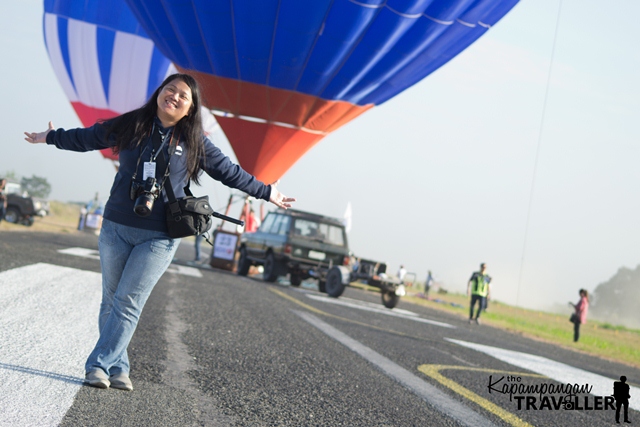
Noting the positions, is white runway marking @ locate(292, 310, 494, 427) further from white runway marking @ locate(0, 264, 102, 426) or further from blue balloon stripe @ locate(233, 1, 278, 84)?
blue balloon stripe @ locate(233, 1, 278, 84)

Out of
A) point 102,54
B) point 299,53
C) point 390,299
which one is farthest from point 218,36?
point 102,54

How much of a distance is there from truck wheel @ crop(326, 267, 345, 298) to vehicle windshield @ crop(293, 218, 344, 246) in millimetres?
1798

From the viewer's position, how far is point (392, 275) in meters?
20.3

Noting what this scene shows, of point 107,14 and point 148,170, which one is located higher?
point 107,14

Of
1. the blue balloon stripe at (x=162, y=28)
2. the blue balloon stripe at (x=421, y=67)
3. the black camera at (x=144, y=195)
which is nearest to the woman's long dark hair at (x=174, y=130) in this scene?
the black camera at (x=144, y=195)

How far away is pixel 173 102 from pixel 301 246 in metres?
16.7

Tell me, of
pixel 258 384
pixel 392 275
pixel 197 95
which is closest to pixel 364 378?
pixel 258 384

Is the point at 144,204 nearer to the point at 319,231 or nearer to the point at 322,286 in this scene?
the point at 319,231

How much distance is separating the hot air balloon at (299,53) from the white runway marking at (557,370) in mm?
6970

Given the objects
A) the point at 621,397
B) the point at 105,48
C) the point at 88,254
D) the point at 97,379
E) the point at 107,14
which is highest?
the point at 107,14

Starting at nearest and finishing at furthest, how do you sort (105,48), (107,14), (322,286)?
(322,286), (107,14), (105,48)

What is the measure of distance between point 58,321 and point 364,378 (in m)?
2.66

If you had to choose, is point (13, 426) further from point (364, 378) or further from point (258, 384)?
point (364, 378)

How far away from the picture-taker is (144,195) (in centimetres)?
453
